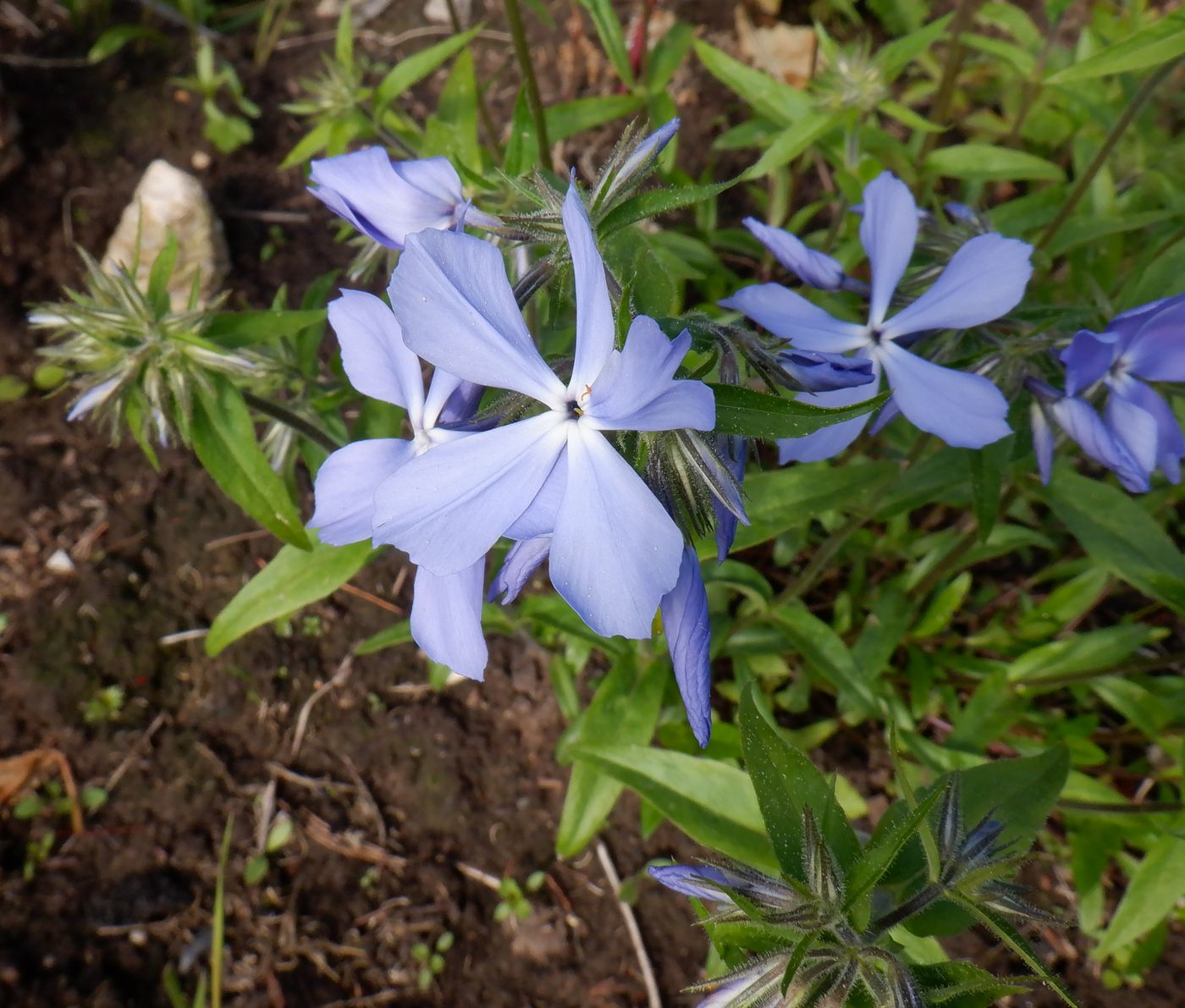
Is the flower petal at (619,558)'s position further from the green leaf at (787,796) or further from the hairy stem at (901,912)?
the hairy stem at (901,912)

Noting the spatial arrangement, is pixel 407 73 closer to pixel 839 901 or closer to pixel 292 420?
pixel 292 420

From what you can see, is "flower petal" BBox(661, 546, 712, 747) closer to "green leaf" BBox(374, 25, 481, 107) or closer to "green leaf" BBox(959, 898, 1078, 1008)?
"green leaf" BBox(959, 898, 1078, 1008)

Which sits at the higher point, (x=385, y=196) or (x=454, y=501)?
(x=385, y=196)

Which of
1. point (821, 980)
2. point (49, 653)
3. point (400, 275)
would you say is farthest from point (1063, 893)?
point (49, 653)

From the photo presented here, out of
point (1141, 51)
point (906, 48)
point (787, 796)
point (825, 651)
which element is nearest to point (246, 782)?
point (825, 651)

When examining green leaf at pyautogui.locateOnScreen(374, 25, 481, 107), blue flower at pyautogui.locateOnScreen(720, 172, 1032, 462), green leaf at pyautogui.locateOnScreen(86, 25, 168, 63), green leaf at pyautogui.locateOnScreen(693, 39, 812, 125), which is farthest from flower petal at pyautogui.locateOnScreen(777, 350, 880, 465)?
green leaf at pyautogui.locateOnScreen(86, 25, 168, 63)

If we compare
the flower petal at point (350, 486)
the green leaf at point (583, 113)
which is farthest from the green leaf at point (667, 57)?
→ the flower petal at point (350, 486)

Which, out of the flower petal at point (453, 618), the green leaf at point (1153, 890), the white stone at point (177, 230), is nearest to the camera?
the flower petal at point (453, 618)
